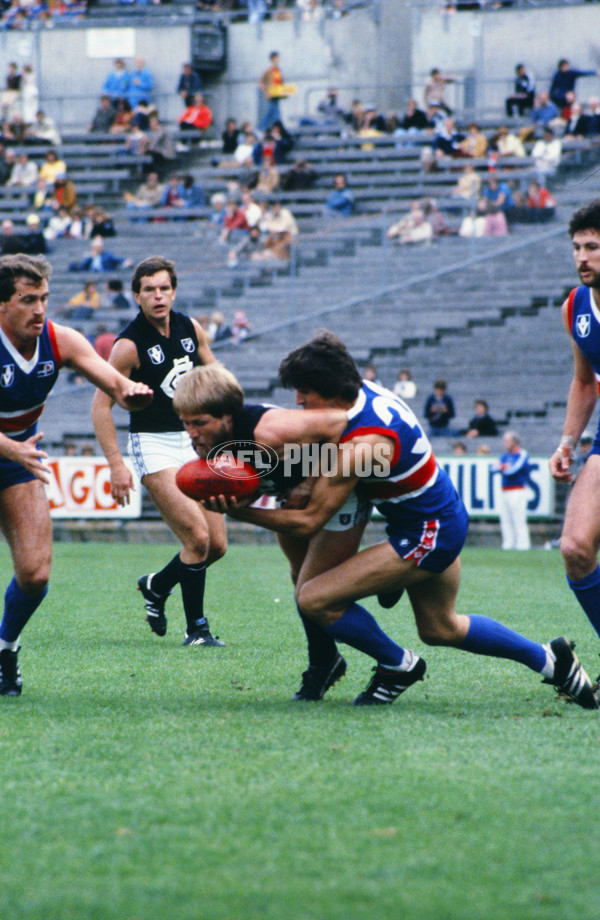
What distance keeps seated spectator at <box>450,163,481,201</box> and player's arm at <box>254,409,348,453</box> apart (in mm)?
17262

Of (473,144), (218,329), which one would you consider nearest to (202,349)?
(218,329)

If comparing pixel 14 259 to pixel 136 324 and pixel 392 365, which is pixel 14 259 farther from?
pixel 392 365

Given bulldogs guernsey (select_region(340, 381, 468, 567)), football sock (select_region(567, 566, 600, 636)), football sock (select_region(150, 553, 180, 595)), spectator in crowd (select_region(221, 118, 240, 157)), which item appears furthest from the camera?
spectator in crowd (select_region(221, 118, 240, 157))

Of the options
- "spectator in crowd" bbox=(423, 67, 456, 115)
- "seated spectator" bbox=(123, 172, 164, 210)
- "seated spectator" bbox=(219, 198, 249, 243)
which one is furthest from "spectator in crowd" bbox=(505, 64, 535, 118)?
"seated spectator" bbox=(123, 172, 164, 210)

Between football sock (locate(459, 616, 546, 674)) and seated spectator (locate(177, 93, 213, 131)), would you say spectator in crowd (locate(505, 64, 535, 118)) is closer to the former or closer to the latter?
seated spectator (locate(177, 93, 213, 131))

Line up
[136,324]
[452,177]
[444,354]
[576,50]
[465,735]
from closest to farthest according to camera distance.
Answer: [465,735], [136,324], [444,354], [452,177], [576,50]

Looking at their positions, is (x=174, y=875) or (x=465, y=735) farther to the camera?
A: (x=465, y=735)

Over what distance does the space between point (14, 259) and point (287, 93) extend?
2359cm

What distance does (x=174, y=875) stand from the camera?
10.0ft

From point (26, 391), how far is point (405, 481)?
1763 mm

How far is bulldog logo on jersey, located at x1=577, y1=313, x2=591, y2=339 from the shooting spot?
561 cm

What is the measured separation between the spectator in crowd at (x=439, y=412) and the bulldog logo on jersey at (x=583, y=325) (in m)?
13.3

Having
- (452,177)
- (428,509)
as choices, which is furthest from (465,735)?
(452,177)

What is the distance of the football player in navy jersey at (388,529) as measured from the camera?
4.86m
